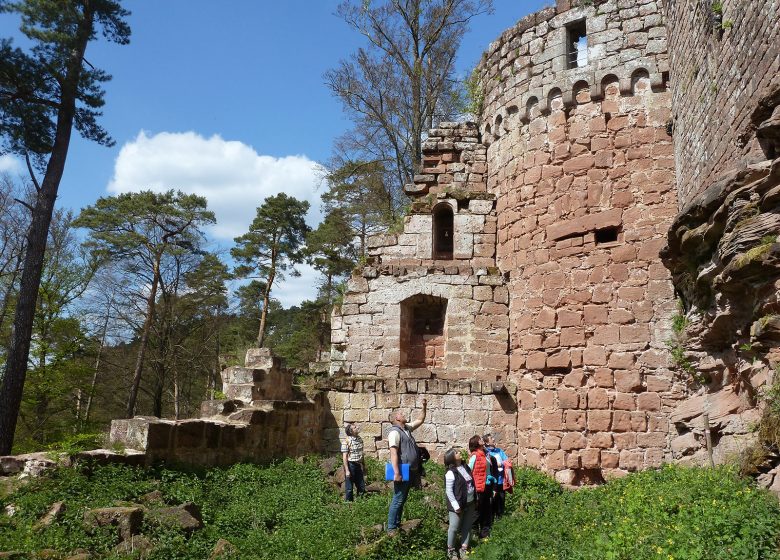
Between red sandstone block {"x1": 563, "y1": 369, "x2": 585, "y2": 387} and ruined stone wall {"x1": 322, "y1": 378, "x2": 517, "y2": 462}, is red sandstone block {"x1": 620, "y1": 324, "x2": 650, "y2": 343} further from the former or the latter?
ruined stone wall {"x1": 322, "y1": 378, "x2": 517, "y2": 462}

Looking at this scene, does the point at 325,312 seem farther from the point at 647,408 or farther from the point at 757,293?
the point at 757,293

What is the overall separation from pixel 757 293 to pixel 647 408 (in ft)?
11.7

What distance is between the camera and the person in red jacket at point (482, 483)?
746 cm

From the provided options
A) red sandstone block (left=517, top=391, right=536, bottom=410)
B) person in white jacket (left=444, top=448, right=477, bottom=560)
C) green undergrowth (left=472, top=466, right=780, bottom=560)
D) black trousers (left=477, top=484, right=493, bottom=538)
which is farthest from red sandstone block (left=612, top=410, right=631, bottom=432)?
person in white jacket (left=444, top=448, right=477, bottom=560)

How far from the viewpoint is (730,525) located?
4.89 m

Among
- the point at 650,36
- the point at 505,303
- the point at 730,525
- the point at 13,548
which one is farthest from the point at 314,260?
the point at 730,525

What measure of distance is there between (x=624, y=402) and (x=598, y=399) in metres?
0.38

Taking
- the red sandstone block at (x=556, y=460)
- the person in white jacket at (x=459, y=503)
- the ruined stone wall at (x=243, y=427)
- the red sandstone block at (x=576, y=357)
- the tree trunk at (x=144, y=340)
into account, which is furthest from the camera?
the tree trunk at (x=144, y=340)

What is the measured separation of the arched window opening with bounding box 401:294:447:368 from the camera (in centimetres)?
1199

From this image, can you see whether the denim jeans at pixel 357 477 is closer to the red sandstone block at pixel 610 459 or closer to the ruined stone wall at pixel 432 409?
the ruined stone wall at pixel 432 409

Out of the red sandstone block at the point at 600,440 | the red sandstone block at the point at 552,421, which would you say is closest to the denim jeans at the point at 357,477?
the red sandstone block at the point at 552,421

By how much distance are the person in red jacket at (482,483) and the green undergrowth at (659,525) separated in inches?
8.2

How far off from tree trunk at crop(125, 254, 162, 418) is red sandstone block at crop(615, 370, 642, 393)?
16.4 m

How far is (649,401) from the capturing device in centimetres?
952
